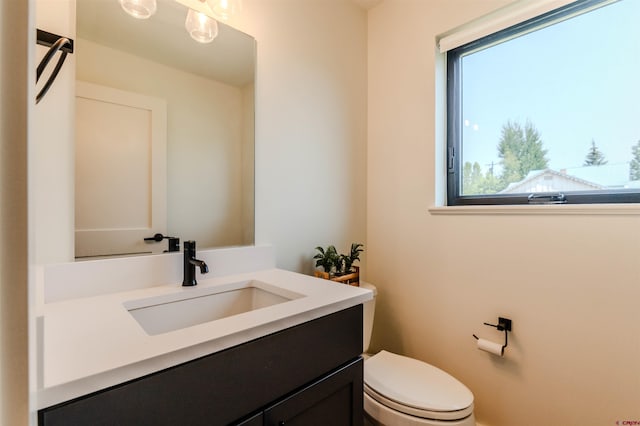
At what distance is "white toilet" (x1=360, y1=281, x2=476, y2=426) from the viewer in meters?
1.01

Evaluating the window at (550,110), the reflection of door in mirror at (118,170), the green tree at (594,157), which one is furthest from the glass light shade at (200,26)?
the green tree at (594,157)

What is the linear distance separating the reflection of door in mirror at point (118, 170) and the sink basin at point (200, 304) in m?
0.22

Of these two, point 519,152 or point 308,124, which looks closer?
point 519,152

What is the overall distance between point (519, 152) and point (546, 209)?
0.32 metres

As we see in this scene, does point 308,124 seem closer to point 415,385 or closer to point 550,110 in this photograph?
point 550,110

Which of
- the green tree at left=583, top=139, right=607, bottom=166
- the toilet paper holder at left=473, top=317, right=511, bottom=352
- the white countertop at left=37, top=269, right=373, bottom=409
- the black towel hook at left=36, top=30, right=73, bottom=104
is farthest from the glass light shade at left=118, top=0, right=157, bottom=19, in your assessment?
the toilet paper holder at left=473, top=317, right=511, bottom=352

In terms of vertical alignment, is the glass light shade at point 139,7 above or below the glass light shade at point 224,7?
below

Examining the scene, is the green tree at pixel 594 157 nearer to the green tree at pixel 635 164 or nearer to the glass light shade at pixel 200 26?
the green tree at pixel 635 164

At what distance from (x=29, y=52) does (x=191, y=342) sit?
1.66 feet

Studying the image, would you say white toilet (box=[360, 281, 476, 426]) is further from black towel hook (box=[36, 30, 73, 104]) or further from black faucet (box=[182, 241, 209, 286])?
black towel hook (box=[36, 30, 73, 104])

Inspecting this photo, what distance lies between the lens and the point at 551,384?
3.94 ft

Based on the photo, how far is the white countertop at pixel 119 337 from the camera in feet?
1.51

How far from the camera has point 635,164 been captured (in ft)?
3.56

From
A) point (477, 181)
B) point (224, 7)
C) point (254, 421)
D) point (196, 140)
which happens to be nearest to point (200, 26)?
point (224, 7)
